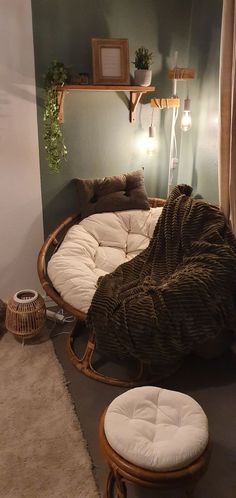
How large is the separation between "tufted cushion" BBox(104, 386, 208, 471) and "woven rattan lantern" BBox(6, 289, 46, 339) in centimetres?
111

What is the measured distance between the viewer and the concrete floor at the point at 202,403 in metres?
1.73

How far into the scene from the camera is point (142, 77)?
267 cm

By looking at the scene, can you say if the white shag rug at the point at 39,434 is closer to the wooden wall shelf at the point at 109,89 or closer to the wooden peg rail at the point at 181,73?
the wooden wall shelf at the point at 109,89

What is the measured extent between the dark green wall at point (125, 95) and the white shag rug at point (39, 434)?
111 centimetres

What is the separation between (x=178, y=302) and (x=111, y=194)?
3.81 ft

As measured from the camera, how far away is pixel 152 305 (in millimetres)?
2029

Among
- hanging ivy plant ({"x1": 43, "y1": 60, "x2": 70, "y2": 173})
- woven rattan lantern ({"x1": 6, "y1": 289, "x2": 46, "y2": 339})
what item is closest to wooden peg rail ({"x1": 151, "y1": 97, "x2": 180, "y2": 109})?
hanging ivy plant ({"x1": 43, "y1": 60, "x2": 70, "y2": 173})

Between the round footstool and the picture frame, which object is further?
the picture frame

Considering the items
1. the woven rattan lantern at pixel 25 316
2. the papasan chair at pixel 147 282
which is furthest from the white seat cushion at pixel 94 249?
the woven rattan lantern at pixel 25 316

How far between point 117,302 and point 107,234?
2.68 feet

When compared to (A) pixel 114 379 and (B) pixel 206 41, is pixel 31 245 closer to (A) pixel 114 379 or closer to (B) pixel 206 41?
(A) pixel 114 379

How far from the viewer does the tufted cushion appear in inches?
55.3

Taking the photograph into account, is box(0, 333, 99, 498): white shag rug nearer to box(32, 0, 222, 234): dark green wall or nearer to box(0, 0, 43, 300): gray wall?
box(0, 0, 43, 300): gray wall

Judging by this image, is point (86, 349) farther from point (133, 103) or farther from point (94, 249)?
point (133, 103)
